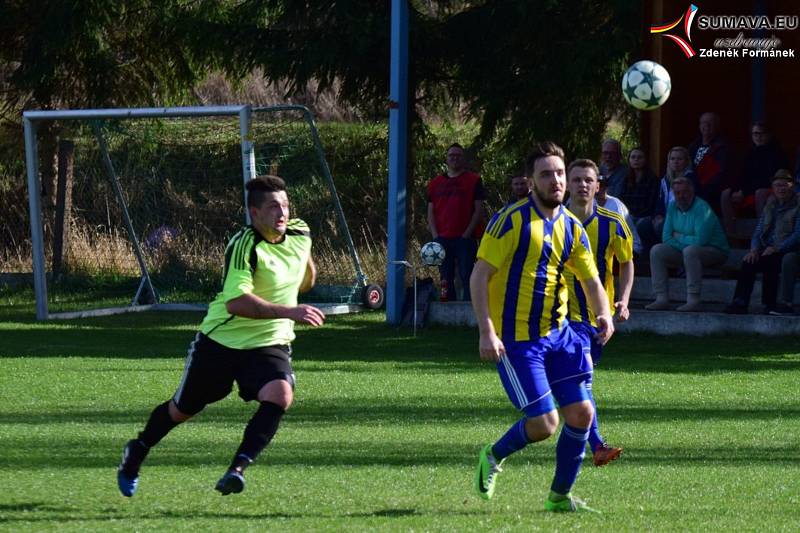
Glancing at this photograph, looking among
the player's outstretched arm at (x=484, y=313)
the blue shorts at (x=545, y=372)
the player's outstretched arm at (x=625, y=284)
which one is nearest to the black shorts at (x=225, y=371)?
the player's outstretched arm at (x=484, y=313)

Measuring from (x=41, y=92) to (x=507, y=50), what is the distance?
8.71m

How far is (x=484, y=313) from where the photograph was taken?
271 inches

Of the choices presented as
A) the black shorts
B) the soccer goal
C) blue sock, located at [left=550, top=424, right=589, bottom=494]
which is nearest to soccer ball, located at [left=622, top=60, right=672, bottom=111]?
the soccer goal

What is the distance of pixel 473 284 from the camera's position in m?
7.01

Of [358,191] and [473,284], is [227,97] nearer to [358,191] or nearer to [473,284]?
[358,191]

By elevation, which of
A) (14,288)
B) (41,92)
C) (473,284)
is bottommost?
(14,288)

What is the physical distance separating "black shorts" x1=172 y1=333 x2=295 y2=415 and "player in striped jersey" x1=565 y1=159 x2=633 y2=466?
2.18 metres

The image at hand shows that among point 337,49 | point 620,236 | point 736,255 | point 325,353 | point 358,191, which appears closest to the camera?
point 620,236

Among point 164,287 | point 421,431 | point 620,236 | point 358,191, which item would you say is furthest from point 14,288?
point 620,236

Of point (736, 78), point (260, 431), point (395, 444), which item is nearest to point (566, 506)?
point (260, 431)

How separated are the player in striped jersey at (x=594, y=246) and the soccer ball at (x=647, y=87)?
6.47m

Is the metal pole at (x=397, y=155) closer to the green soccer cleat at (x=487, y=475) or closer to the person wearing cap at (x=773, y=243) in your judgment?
the person wearing cap at (x=773, y=243)

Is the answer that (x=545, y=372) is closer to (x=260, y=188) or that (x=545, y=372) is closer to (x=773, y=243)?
(x=260, y=188)

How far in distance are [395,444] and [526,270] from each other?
2650mm
